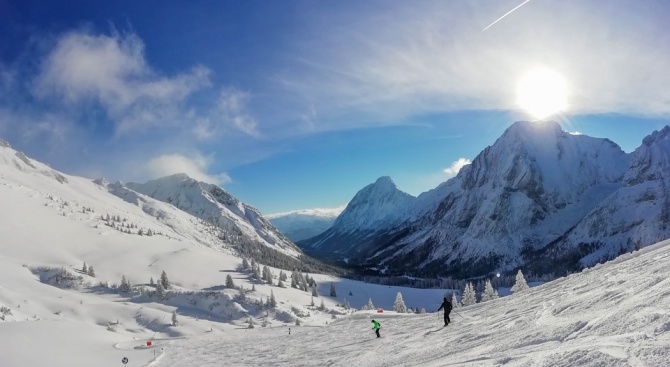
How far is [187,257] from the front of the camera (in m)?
154

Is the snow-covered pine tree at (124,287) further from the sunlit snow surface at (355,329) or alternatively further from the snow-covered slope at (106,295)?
the sunlit snow surface at (355,329)

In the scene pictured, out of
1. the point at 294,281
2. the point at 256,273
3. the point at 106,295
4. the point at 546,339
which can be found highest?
the point at 256,273

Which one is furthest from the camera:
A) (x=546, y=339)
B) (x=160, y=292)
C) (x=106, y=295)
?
(x=106, y=295)

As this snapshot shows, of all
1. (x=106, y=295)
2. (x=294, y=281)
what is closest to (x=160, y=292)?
(x=106, y=295)

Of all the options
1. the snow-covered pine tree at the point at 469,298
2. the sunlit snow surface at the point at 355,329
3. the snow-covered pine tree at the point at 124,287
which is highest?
the snow-covered pine tree at the point at 124,287

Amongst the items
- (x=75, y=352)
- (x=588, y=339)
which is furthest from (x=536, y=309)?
(x=75, y=352)

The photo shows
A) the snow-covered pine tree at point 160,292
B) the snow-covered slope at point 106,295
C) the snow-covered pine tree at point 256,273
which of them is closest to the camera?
the snow-covered slope at point 106,295

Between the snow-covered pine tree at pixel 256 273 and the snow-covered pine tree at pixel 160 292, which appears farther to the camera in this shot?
the snow-covered pine tree at pixel 256 273

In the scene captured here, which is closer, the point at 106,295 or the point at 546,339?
the point at 546,339

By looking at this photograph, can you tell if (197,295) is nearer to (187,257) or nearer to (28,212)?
(187,257)

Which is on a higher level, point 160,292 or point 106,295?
point 106,295

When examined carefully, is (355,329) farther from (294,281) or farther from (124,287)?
(294,281)

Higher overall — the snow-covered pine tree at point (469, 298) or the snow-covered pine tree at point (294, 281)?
the snow-covered pine tree at point (294, 281)

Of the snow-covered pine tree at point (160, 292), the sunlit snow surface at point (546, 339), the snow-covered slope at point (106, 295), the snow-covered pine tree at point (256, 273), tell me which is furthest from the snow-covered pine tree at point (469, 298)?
the snow-covered pine tree at point (256, 273)
